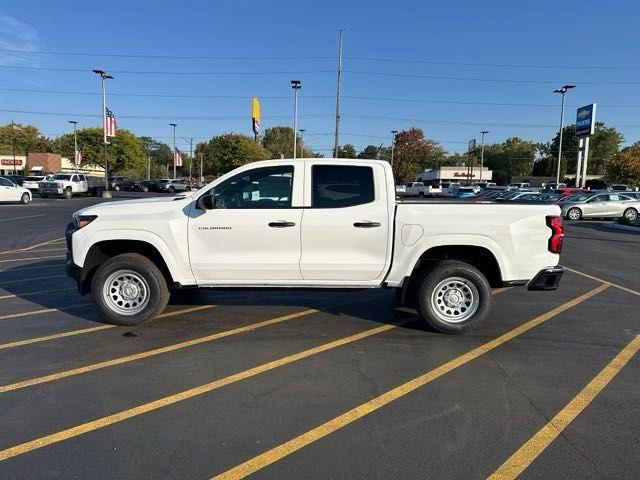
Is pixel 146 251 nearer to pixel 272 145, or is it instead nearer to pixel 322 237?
pixel 322 237

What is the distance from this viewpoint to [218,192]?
18.6 feet

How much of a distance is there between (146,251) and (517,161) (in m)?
131

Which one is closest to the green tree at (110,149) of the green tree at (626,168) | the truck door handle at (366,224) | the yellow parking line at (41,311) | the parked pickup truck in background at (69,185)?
the parked pickup truck in background at (69,185)

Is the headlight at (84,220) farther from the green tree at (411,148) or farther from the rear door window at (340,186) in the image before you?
the green tree at (411,148)

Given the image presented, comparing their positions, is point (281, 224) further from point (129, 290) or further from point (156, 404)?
point (156, 404)

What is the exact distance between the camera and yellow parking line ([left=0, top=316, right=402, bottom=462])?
3252 millimetres

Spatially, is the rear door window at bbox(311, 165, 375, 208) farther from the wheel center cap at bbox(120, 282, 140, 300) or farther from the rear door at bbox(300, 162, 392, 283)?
the wheel center cap at bbox(120, 282, 140, 300)

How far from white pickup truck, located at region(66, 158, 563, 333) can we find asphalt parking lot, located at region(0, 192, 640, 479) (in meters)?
0.55

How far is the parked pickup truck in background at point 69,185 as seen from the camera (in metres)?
36.8

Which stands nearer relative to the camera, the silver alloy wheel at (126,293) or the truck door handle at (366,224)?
the truck door handle at (366,224)

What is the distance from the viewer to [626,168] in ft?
229

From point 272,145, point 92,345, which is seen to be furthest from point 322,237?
point 272,145

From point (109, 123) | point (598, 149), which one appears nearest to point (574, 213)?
point (109, 123)

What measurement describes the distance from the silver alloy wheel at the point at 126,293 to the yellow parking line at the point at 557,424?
420 centimetres
